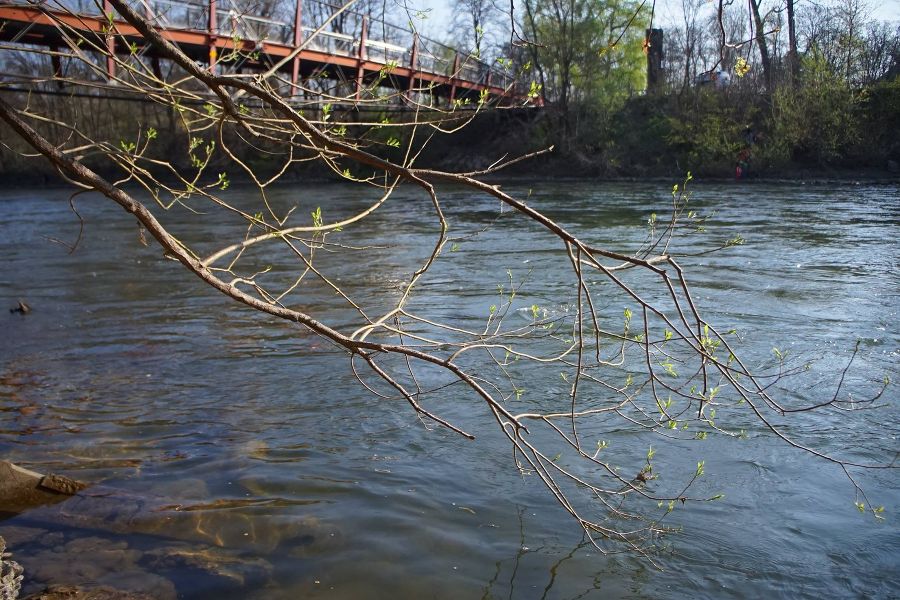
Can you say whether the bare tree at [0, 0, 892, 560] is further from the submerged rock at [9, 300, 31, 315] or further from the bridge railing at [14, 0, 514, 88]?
the submerged rock at [9, 300, 31, 315]

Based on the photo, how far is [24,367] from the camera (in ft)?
26.7

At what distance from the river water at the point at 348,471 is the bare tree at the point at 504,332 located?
22 centimetres

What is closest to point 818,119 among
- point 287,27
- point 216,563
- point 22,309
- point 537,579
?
point 287,27

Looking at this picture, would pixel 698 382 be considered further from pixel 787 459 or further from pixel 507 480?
pixel 507 480

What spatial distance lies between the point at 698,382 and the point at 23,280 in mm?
10732

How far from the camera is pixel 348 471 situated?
18.0 ft

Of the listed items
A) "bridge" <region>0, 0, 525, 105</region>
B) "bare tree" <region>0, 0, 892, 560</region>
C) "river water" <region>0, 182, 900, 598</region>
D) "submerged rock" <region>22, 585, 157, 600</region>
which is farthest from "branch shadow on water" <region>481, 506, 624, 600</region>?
"bridge" <region>0, 0, 525, 105</region>

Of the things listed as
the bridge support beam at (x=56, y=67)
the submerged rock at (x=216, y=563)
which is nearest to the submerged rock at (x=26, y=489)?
the submerged rock at (x=216, y=563)

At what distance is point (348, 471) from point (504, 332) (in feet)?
4.59

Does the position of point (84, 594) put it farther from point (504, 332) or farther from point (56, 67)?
point (56, 67)

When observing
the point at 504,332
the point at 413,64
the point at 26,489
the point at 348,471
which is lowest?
the point at 348,471

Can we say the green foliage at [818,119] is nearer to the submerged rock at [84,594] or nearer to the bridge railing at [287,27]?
the bridge railing at [287,27]

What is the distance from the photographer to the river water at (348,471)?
13.9 ft

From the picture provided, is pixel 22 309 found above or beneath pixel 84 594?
above
